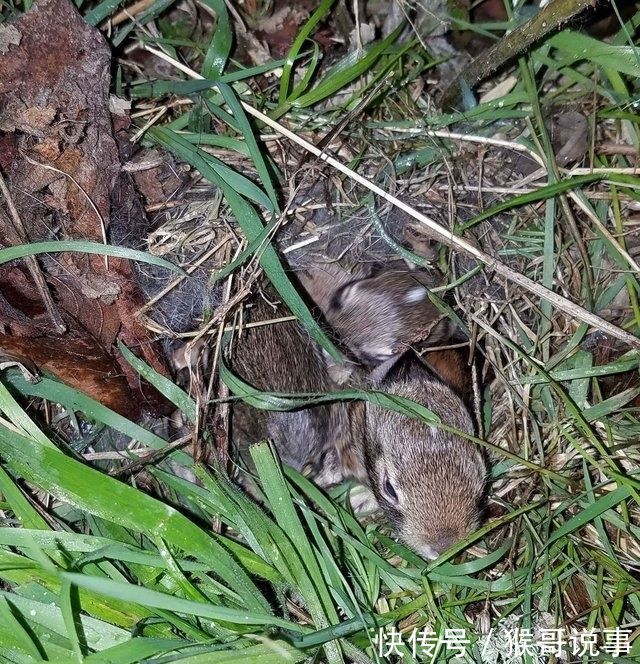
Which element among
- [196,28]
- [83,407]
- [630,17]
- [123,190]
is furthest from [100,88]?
[630,17]

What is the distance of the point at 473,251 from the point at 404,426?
0.80m

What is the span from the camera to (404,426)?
294 cm

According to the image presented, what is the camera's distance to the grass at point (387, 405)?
8.14 ft

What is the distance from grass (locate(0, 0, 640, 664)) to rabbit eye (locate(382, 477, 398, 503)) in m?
0.21

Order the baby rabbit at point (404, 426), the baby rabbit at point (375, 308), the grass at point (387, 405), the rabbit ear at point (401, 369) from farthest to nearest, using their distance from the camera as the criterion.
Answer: the baby rabbit at point (375, 308), the rabbit ear at point (401, 369), the baby rabbit at point (404, 426), the grass at point (387, 405)

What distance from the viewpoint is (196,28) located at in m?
3.33

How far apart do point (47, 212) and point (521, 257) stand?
208cm

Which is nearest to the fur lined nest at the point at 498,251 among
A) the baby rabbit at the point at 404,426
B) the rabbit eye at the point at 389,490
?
the baby rabbit at the point at 404,426

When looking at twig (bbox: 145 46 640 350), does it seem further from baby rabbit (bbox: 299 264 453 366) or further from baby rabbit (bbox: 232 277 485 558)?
baby rabbit (bbox: 232 277 485 558)

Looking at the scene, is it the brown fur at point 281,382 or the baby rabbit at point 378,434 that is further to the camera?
the brown fur at point 281,382

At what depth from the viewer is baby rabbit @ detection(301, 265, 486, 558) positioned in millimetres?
2807

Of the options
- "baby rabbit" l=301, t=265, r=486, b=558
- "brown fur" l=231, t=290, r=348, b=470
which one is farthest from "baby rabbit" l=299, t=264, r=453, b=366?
"brown fur" l=231, t=290, r=348, b=470

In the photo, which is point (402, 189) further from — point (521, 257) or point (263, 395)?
point (263, 395)

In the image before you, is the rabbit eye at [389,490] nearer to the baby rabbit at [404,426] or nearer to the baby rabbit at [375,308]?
the baby rabbit at [404,426]
